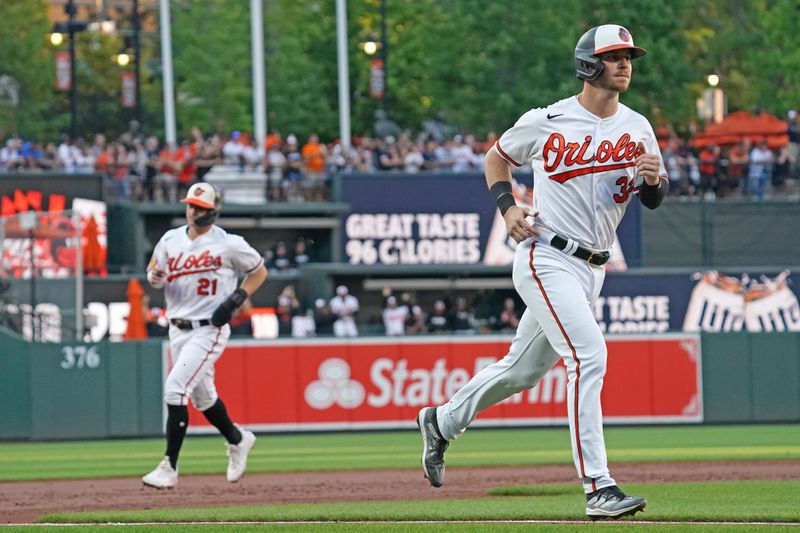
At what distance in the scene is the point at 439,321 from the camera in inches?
1092

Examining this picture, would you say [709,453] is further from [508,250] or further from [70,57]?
[70,57]

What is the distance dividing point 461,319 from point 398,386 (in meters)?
5.26

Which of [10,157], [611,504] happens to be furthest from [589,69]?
[10,157]

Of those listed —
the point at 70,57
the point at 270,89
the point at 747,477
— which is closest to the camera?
the point at 747,477

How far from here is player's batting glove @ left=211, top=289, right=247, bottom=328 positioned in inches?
470

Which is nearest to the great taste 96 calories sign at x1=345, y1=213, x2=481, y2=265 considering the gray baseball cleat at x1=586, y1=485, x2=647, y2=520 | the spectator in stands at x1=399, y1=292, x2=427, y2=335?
the spectator in stands at x1=399, y1=292, x2=427, y2=335

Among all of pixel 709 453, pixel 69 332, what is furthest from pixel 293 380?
pixel 709 453

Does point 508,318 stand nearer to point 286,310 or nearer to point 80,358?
point 286,310

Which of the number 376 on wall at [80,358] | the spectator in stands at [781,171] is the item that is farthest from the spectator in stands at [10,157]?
the spectator in stands at [781,171]

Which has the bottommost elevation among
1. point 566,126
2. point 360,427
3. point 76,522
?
point 360,427

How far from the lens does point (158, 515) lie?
930 cm

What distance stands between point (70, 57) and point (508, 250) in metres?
14.1

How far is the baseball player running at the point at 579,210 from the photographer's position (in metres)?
8.14

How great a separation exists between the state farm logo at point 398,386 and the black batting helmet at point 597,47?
14.2 m
